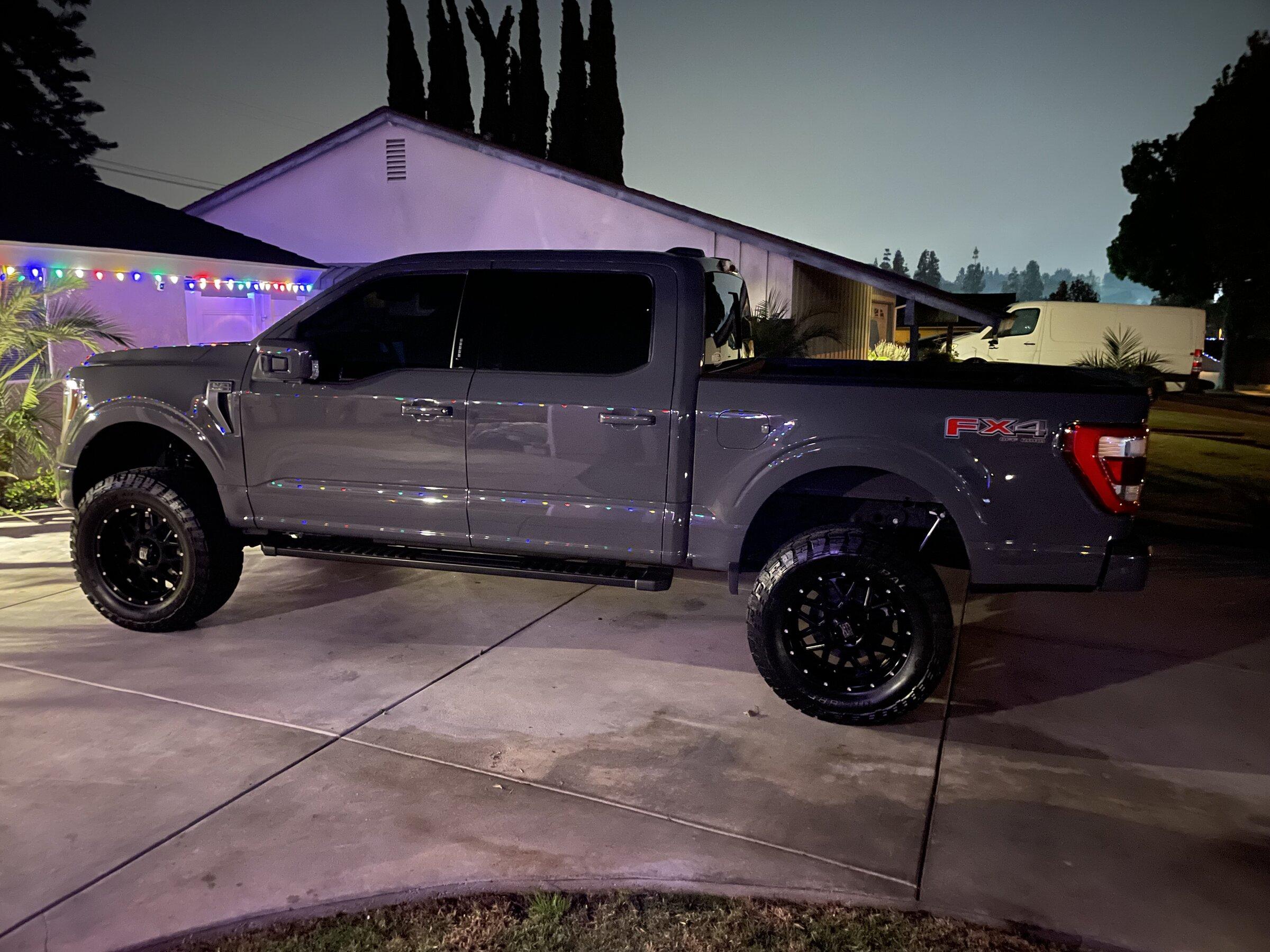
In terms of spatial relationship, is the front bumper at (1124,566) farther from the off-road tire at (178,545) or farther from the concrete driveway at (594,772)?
the off-road tire at (178,545)

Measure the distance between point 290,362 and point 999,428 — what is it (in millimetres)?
3284

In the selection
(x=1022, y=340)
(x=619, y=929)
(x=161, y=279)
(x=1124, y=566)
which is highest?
(x=161, y=279)

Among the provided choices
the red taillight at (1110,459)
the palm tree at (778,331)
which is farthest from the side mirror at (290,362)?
the palm tree at (778,331)

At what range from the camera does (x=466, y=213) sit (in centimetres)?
1555

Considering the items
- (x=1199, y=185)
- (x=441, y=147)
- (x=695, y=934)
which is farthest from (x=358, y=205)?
(x=1199, y=185)

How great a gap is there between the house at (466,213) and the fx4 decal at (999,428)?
9.06m

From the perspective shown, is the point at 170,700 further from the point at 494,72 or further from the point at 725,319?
the point at 494,72

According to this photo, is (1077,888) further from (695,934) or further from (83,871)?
(83,871)

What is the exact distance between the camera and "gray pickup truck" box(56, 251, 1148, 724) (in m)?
3.98

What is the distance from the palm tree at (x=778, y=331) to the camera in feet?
38.5

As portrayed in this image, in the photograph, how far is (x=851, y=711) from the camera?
13.8 feet

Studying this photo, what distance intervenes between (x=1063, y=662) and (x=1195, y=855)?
1950 mm

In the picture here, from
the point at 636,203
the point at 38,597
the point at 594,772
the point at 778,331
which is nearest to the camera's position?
the point at 594,772

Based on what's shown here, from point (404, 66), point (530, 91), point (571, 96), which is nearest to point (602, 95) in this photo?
point (571, 96)
